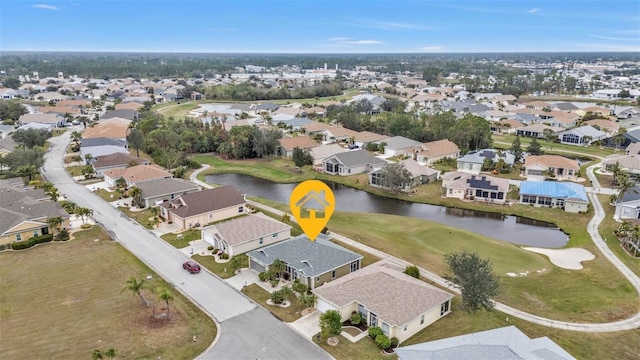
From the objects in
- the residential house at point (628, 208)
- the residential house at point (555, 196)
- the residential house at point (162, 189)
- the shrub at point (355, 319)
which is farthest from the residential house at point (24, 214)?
the residential house at point (628, 208)

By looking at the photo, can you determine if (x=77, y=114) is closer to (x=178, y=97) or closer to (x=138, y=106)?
(x=138, y=106)

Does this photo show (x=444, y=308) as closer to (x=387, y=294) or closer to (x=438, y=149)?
A: (x=387, y=294)

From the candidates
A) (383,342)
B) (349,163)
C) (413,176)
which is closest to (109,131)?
(349,163)

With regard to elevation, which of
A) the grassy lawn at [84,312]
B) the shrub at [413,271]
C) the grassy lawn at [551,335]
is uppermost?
the shrub at [413,271]

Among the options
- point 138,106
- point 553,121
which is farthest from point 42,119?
point 553,121

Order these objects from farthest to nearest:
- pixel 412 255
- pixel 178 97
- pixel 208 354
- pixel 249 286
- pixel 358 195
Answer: pixel 178 97 < pixel 358 195 < pixel 412 255 < pixel 249 286 < pixel 208 354

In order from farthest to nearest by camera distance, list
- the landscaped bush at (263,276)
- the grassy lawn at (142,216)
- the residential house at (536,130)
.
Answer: the residential house at (536,130), the grassy lawn at (142,216), the landscaped bush at (263,276)

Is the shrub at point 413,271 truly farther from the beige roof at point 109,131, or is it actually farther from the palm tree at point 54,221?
the beige roof at point 109,131
